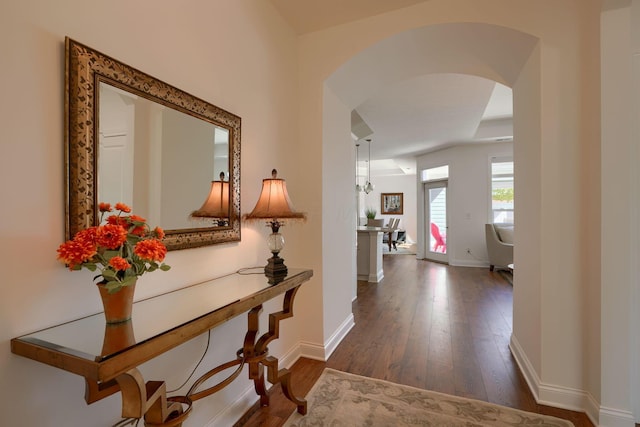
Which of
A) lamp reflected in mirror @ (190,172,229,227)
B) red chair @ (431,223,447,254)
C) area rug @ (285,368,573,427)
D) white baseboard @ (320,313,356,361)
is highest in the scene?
lamp reflected in mirror @ (190,172,229,227)

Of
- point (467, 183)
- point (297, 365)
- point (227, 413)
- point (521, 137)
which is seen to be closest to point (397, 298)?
point (297, 365)

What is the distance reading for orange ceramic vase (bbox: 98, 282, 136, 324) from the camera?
87 cm

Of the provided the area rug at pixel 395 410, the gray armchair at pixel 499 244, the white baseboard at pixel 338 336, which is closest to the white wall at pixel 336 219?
the white baseboard at pixel 338 336

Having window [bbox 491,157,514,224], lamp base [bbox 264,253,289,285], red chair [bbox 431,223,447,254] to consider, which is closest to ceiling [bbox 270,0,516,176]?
window [bbox 491,157,514,224]

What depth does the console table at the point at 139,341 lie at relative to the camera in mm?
736

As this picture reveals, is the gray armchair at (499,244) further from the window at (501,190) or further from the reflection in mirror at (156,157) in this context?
the reflection in mirror at (156,157)

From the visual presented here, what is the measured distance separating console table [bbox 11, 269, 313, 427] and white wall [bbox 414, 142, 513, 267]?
6145 millimetres

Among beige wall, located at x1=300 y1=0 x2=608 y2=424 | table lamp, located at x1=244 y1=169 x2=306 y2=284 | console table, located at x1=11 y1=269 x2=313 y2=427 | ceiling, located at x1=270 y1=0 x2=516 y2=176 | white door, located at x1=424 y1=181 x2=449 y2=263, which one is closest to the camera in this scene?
console table, located at x1=11 y1=269 x2=313 y2=427

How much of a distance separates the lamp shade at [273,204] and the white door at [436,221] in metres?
6.05

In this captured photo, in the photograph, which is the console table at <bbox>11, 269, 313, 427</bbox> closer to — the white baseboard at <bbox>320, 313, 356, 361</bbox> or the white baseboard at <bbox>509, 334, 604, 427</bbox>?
the white baseboard at <bbox>320, 313, 356, 361</bbox>

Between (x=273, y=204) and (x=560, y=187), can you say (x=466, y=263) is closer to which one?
(x=560, y=187)

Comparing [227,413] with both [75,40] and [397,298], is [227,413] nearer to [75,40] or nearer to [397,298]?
[75,40]

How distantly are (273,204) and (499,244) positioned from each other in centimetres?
539

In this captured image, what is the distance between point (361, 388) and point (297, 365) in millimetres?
559
